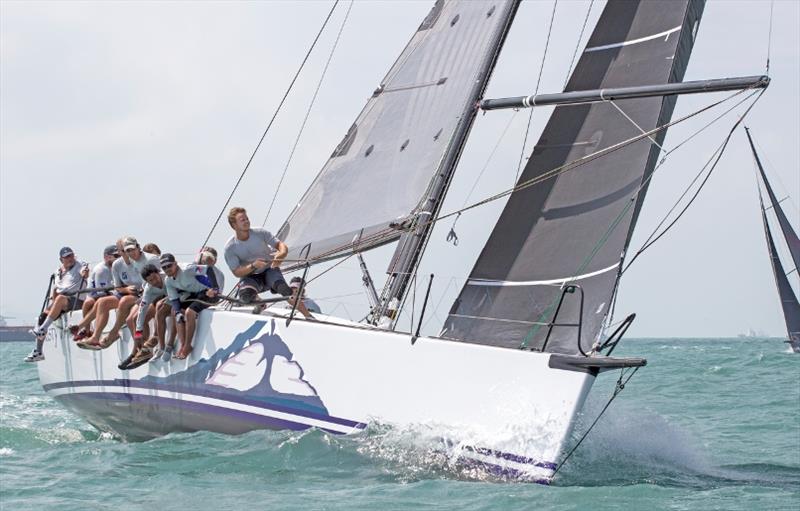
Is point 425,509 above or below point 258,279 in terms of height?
below

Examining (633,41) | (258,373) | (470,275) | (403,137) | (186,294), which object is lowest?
(258,373)

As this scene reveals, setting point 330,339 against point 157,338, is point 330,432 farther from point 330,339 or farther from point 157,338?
point 157,338

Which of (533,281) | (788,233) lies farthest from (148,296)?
(788,233)

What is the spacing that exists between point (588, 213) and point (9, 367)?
22.2 meters

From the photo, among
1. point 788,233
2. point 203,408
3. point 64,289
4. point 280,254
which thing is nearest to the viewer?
point 203,408

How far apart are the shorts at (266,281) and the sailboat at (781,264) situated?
18148 mm

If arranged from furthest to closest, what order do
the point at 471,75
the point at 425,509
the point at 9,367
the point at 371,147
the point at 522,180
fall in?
1. the point at 9,367
2. the point at 371,147
3. the point at 471,75
4. the point at 522,180
5. the point at 425,509

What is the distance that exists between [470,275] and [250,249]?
6.58 ft

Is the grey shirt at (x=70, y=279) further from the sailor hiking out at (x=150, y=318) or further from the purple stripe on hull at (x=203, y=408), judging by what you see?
the sailor hiking out at (x=150, y=318)

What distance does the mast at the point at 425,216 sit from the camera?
362 inches

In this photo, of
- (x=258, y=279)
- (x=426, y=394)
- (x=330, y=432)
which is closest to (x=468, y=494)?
(x=426, y=394)

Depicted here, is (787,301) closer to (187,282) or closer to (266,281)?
(266,281)

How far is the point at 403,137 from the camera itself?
1000cm

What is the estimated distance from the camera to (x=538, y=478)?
287 inches
